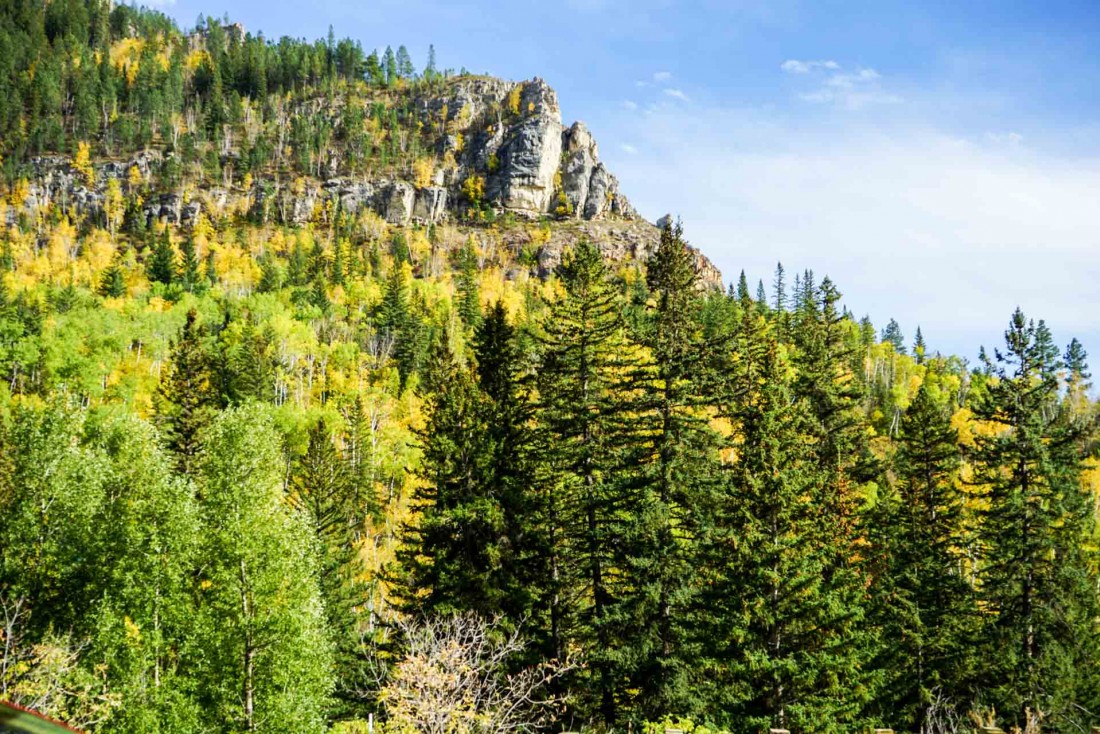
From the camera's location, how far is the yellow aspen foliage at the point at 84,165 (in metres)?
163

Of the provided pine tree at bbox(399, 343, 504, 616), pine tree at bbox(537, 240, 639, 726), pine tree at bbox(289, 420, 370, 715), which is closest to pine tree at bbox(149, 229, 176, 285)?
pine tree at bbox(289, 420, 370, 715)

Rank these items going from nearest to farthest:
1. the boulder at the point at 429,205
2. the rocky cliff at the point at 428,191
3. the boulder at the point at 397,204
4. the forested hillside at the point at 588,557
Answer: the forested hillside at the point at 588,557
the rocky cliff at the point at 428,191
the boulder at the point at 397,204
the boulder at the point at 429,205

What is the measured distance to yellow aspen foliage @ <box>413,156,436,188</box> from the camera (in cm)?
18375

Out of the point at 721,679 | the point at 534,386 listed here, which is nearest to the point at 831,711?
the point at 721,679

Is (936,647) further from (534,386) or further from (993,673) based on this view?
(534,386)

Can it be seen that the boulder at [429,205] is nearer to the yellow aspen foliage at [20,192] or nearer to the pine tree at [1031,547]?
the yellow aspen foliage at [20,192]

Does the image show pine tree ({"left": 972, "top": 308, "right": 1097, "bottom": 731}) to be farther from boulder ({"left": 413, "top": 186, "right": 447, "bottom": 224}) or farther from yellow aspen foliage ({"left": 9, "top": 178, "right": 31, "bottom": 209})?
yellow aspen foliage ({"left": 9, "top": 178, "right": 31, "bottom": 209})

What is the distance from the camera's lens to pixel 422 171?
186 m

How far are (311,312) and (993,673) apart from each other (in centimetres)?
8629

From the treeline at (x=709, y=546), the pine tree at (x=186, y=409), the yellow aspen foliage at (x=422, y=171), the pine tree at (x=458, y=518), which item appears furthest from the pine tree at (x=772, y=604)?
the yellow aspen foliage at (x=422, y=171)

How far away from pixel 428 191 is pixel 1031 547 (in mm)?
167516

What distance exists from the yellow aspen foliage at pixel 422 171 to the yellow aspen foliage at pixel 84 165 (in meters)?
72.1

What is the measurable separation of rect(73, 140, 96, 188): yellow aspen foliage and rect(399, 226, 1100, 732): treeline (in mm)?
171367

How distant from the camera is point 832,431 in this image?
34438 millimetres
